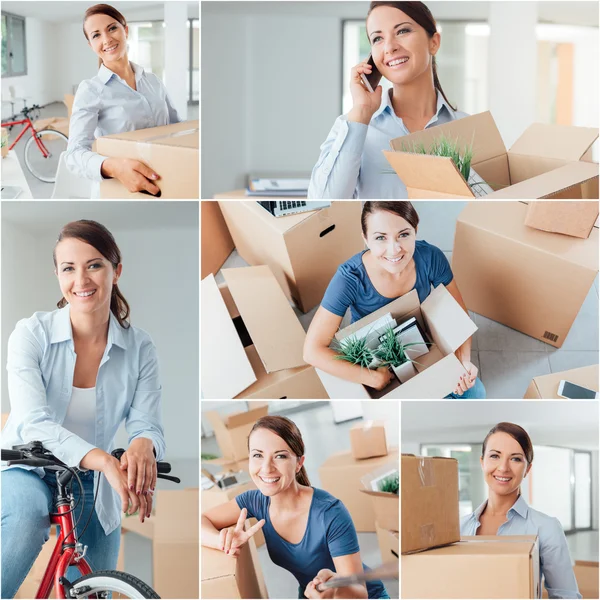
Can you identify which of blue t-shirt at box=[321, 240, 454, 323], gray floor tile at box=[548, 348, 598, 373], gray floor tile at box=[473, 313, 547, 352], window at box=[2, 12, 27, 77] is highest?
window at box=[2, 12, 27, 77]

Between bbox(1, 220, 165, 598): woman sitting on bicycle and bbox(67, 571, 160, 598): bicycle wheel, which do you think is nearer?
bbox(67, 571, 160, 598): bicycle wheel

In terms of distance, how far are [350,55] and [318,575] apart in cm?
142

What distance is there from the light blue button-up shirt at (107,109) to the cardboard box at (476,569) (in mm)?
1389

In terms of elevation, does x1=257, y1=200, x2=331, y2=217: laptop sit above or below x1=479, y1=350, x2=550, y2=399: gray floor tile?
above

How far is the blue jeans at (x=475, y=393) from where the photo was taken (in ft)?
7.00

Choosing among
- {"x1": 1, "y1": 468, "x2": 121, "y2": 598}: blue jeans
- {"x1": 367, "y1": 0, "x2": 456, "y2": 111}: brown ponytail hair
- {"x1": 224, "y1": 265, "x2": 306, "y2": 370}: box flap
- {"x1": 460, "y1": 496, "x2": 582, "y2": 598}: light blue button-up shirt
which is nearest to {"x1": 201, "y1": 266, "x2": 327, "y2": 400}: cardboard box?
{"x1": 224, "y1": 265, "x2": 306, "y2": 370}: box flap

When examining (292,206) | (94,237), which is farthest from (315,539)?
(94,237)

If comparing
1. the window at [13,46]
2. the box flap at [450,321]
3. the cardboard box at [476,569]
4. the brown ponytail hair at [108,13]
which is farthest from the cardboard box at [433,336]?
the window at [13,46]

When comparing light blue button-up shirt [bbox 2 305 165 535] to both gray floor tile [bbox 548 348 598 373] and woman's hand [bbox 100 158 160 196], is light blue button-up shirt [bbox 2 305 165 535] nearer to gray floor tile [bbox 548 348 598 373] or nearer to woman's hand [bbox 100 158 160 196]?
woman's hand [bbox 100 158 160 196]

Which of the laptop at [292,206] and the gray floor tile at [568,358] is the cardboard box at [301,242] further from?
the gray floor tile at [568,358]

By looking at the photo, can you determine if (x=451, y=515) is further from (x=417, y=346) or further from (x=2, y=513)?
(x=2, y=513)

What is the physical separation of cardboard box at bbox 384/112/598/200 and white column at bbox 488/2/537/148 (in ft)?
0.10

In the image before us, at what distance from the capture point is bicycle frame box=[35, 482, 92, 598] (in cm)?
196

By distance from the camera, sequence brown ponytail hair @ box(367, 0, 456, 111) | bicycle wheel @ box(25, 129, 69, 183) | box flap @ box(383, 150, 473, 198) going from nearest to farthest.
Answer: box flap @ box(383, 150, 473, 198) → brown ponytail hair @ box(367, 0, 456, 111) → bicycle wheel @ box(25, 129, 69, 183)
